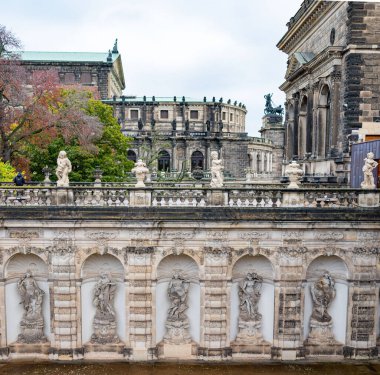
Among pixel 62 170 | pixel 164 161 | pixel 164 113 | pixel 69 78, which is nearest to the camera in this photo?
pixel 62 170

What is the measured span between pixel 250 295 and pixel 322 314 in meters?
2.94

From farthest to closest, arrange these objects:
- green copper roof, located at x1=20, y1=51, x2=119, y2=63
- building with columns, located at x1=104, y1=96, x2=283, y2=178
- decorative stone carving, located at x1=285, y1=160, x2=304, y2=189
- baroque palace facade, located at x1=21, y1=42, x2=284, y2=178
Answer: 1. building with columns, located at x1=104, y1=96, x2=283, y2=178
2. baroque palace facade, located at x1=21, y1=42, x2=284, y2=178
3. green copper roof, located at x1=20, y1=51, x2=119, y2=63
4. decorative stone carving, located at x1=285, y1=160, x2=304, y2=189

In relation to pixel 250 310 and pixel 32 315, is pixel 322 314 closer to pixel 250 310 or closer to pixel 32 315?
pixel 250 310

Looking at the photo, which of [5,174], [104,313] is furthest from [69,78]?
[104,313]

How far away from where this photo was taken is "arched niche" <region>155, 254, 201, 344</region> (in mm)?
17047

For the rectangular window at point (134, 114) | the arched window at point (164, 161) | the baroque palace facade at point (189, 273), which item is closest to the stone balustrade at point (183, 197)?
the baroque palace facade at point (189, 273)

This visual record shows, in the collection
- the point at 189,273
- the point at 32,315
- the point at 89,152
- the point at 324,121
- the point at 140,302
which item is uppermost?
the point at 324,121

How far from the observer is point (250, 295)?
17078 mm

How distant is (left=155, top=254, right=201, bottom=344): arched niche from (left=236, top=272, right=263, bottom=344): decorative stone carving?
5.59 feet

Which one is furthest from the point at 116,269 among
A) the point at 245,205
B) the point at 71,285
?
the point at 245,205

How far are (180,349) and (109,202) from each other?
6395 mm

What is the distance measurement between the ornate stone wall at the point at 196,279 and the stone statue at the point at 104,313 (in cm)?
5

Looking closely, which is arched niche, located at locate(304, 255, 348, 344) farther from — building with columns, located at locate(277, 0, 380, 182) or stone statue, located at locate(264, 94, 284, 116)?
stone statue, located at locate(264, 94, 284, 116)

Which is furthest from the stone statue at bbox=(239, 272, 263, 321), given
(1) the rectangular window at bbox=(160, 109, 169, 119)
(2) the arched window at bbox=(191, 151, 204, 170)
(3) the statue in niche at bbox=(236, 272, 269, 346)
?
(1) the rectangular window at bbox=(160, 109, 169, 119)
